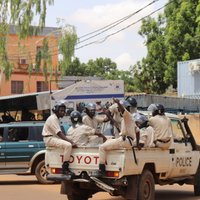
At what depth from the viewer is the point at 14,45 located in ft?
164

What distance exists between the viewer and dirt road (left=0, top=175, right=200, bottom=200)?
1248cm

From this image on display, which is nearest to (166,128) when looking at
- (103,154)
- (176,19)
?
(103,154)

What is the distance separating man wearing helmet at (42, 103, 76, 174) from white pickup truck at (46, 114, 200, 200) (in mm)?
135

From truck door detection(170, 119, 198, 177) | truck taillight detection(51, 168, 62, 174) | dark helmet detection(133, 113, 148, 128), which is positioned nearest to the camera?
truck taillight detection(51, 168, 62, 174)

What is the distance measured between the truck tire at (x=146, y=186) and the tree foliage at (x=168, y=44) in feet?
80.3

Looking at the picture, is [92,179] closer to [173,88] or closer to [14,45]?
[173,88]

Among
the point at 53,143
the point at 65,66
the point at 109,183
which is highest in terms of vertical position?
the point at 65,66

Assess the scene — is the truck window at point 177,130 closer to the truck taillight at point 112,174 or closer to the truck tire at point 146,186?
the truck tire at point 146,186

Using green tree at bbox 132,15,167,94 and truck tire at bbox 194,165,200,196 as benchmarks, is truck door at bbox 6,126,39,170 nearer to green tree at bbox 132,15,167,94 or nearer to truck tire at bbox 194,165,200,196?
truck tire at bbox 194,165,200,196

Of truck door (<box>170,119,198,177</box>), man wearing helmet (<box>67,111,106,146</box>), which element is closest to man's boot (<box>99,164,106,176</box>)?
man wearing helmet (<box>67,111,106,146</box>)

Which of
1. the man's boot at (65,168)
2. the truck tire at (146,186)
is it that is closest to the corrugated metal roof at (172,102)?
the truck tire at (146,186)

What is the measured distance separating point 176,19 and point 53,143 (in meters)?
28.6

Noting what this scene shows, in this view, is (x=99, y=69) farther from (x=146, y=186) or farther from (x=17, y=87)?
(x=146, y=186)

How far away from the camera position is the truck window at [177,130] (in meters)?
12.1
